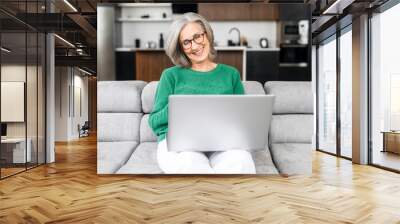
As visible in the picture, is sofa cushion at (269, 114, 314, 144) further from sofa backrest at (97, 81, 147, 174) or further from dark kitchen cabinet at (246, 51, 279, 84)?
sofa backrest at (97, 81, 147, 174)

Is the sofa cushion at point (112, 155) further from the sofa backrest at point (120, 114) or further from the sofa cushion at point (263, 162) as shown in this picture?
the sofa cushion at point (263, 162)

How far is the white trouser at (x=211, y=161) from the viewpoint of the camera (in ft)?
14.0

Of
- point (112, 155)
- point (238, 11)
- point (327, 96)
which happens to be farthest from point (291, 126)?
point (327, 96)

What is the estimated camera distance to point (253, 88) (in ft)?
14.5

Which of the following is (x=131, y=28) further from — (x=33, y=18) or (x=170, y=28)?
(x=33, y=18)

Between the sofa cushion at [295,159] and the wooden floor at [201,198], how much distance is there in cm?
21

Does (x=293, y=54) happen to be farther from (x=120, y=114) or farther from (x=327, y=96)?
(x=327, y=96)

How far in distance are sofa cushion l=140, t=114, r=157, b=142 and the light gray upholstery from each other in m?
1.26

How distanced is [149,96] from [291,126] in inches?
61.8

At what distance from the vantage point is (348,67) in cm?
758

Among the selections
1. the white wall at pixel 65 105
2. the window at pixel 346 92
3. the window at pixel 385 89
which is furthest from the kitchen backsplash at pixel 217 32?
the white wall at pixel 65 105

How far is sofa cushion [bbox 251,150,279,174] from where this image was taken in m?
4.40

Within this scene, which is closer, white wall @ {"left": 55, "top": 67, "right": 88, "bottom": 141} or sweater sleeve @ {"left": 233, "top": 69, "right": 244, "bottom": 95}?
sweater sleeve @ {"left": 233, "top": 69, "right": 244, "bottom": 95}

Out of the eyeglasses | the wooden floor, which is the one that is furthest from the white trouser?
the eyeglasses
